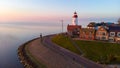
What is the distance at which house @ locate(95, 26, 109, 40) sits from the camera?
221 feet

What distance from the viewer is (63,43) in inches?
2675

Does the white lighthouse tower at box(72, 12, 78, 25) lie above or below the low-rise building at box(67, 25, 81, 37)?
above

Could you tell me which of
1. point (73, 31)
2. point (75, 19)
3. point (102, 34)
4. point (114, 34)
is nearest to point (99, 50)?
point (114, 34)

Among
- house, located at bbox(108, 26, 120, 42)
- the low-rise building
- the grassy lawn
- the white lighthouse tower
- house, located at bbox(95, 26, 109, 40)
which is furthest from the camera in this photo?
the white lighthouse tower

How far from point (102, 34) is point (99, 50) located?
13.9 m

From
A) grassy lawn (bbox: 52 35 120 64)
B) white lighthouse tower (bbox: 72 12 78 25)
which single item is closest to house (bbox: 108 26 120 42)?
grassy lawn (bbox: 52 35 120 64)

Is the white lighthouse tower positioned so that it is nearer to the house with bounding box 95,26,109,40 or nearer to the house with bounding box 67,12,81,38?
the house with bounding box 67,12,81,38

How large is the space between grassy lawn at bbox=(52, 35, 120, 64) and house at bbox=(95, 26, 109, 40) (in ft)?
24.8

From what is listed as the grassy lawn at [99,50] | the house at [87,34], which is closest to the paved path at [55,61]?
the grassy lawn at [99,50]

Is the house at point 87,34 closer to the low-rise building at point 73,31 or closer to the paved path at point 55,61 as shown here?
the low-rise building at point 73,31

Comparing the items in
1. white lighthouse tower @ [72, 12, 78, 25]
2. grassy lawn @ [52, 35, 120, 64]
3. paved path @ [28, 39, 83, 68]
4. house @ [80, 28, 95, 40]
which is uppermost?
white lighthouse tower @ [72, 12, 78, 25]

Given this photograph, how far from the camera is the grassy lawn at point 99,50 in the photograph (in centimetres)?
4680

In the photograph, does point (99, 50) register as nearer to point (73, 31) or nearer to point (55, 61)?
point (55, 61)

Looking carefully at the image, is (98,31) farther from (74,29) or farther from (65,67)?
(65,67)
